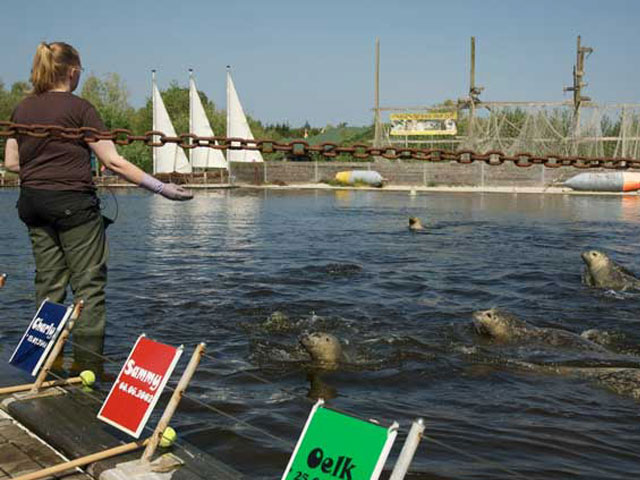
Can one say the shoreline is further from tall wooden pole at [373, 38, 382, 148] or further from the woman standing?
the woman standing

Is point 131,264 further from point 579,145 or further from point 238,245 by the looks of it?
point 579,145

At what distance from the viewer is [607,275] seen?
40.9ft

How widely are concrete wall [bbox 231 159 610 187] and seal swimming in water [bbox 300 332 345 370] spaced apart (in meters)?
43.6

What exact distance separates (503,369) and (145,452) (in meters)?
4.63

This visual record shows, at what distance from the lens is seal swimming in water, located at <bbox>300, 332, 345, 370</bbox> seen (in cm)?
727

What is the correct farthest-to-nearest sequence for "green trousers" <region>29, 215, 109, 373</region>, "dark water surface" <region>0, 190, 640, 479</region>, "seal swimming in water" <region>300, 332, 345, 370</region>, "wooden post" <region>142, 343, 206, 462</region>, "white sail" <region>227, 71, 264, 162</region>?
"white sail" <region>227, 71, 264, 162</region>
"seal swimming in water" <region>300, 332, 345, 370</region>
"green trousers" <region>29, 215, 109, 373</region>
"dark water surface" <region>0, 190, 640, 479</region>
"wooden post" <region>142, 343, 206, 462</region>

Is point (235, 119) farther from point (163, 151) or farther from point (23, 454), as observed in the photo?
Result: point (23, 454)

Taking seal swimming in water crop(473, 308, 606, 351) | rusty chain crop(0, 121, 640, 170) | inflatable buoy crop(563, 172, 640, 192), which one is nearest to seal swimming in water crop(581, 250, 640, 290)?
seal swimming in water crop(473, 308, 606, 351)

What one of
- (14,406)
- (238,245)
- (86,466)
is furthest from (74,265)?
(238,245)

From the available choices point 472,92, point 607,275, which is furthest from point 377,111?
point 607,275

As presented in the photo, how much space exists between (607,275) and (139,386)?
34.5ft

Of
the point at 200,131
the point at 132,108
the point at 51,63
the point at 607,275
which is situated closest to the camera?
the point at 51,63

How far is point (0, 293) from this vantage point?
1066 cm

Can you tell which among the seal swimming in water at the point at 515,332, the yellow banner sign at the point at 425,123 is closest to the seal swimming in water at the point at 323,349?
the seal swimming in water at the point at 515,332
